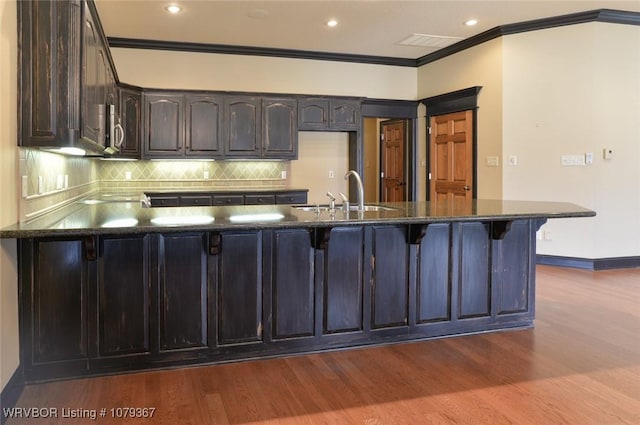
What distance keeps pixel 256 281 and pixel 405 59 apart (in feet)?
18.6

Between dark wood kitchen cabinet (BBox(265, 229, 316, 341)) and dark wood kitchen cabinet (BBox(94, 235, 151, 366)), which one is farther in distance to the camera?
dark wood kitchen cabinet (BBox(265, 229, 316, 341))

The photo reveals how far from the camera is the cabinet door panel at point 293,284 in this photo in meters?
3.14

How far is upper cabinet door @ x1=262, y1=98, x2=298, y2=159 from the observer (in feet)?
22.1

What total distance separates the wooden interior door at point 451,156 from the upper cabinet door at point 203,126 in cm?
306

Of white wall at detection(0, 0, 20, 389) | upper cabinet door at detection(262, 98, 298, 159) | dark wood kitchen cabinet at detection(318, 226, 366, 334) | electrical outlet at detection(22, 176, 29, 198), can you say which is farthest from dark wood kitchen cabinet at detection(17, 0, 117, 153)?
upper cabinet door at detection(262, 98, 298, 159)

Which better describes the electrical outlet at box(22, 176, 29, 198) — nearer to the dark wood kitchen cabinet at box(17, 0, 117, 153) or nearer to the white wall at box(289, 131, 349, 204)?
the dark wood kitchen cabinet at box(17, 0, 117, 153)

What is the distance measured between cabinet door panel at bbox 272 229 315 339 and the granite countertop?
0.16 meters

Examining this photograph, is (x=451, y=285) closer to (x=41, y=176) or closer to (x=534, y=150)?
(x=41, y=176)

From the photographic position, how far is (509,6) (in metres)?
5.38

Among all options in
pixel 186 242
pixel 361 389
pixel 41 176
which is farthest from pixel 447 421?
pixel 41 176

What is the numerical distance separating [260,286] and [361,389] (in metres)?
0.86

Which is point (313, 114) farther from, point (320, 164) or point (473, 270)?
point (473, 270)

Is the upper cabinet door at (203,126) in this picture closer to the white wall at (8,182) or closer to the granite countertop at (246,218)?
the granite countertop at (246,218)

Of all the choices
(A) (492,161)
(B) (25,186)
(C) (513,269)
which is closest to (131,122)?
(B) (25,186)
